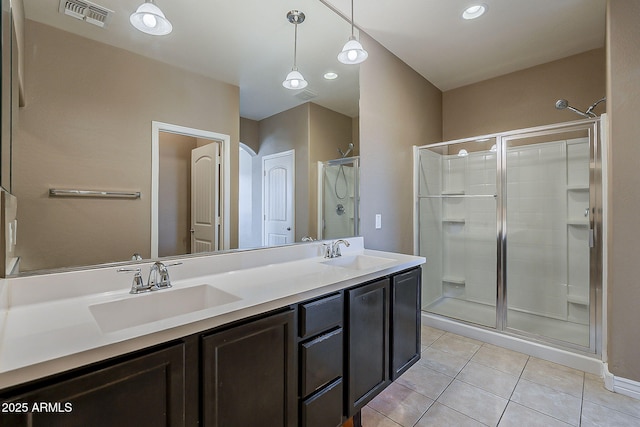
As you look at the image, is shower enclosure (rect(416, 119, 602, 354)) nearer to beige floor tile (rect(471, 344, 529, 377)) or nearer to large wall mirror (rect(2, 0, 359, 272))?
beige floor tile (rect(471, 344, 529, 377))

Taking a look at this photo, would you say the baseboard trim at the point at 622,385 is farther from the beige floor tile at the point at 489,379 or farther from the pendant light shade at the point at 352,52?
the pendant light shade at the point at 352,52

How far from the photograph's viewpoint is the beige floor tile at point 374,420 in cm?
159

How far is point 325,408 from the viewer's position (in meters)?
1.26

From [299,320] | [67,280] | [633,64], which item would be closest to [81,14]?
[67,280]

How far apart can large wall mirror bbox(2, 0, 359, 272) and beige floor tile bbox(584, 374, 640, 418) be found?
→ 6.89 ft

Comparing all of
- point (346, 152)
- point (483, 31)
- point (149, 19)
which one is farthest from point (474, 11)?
point (149, 19)

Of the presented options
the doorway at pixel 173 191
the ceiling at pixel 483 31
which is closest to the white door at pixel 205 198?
the doorway at pixel 173 191

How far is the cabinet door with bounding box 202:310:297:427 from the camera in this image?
35.7 inches

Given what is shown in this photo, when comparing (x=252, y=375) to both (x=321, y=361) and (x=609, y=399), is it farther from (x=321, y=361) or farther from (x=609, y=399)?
(x=609, y=399)

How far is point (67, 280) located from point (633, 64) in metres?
3.22

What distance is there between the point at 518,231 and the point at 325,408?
2.46m

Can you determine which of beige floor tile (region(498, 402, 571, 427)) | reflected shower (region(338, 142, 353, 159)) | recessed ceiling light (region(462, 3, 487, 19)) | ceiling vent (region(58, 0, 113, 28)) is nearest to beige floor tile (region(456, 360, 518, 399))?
beige floor tile (region(498, 402, 571, 427))

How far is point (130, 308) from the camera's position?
109cm

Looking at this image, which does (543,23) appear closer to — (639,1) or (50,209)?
(639,1)
